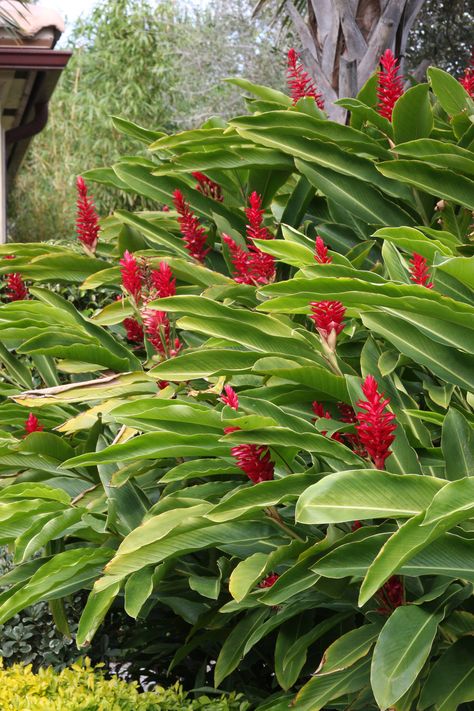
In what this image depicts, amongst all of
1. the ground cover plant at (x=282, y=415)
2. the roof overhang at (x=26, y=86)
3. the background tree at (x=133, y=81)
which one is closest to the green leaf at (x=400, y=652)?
the ground cover plant at (x=282, y=415)

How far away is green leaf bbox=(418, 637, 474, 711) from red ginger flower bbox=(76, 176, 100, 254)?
6.28 feet

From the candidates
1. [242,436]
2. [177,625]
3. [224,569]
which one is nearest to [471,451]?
[242,436]

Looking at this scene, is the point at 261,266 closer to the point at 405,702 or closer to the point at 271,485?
the point at 271,485

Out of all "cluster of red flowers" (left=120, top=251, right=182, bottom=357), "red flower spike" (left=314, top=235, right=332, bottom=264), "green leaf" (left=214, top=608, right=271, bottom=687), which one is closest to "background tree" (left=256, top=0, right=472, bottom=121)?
"cluster of red flowers" (left=120, top=251, right=182, bottom=357)

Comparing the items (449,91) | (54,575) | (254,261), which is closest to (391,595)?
(54,575)

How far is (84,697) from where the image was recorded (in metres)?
2.56

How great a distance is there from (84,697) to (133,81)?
21.4 meters

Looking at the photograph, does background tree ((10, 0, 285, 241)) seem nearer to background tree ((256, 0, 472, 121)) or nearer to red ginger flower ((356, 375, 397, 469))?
background tree ((256, 0, 472, 121))

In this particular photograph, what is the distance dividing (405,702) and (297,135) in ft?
5.66

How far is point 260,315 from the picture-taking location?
2506 millimetres

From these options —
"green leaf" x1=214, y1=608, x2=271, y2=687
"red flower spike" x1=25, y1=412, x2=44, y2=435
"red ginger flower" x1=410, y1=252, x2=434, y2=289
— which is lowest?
"green leaf" x1=214, y1=608, x2=271, y2=687

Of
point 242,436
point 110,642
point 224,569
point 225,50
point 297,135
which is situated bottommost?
point 225,50

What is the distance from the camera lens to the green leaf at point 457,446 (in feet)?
7.14

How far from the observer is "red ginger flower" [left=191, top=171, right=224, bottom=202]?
344cm
